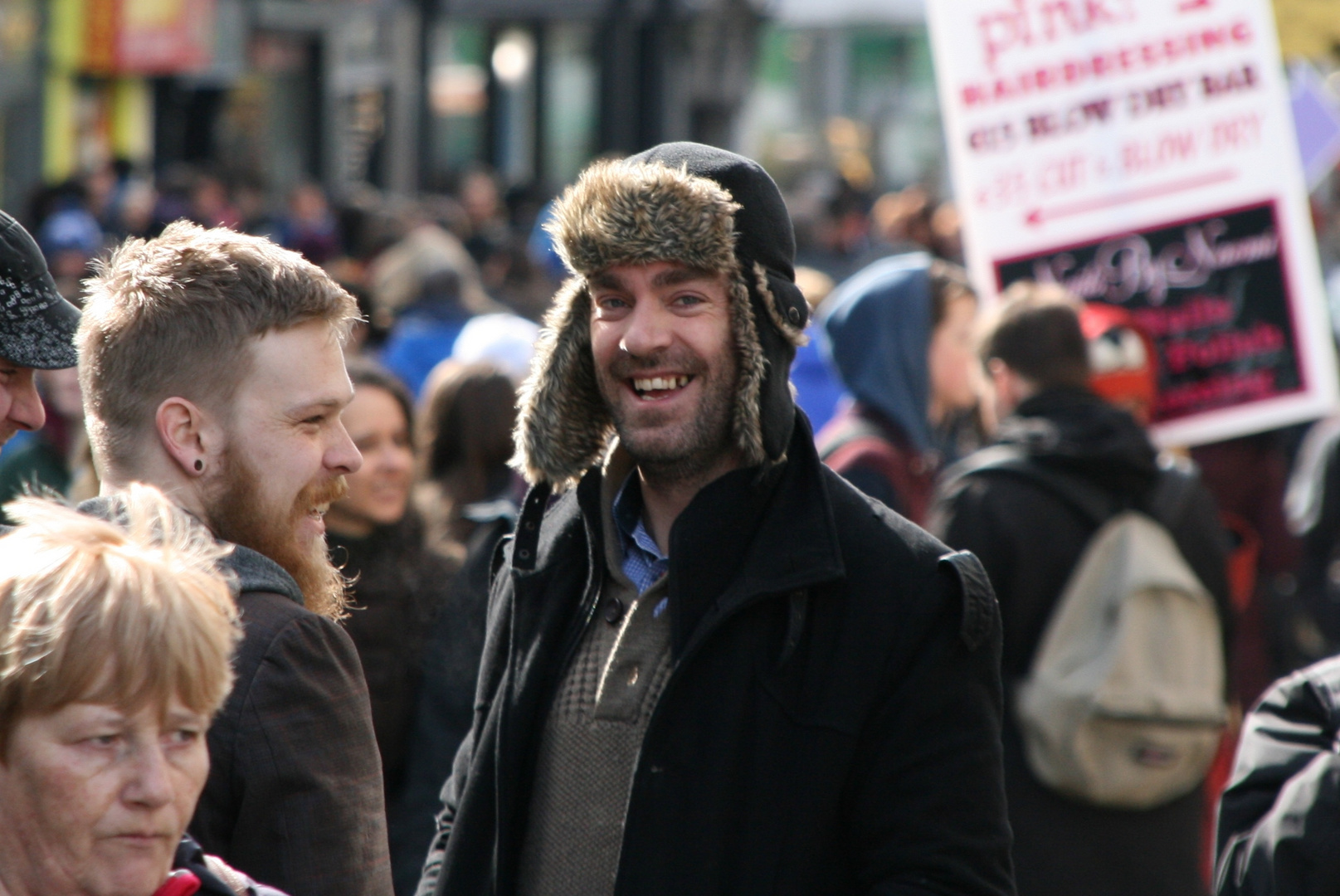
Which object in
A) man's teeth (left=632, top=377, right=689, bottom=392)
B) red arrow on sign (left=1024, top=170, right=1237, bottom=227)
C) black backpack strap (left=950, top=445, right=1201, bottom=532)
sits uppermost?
red arrow on sign (left=1024, top=170, right=1237, bottom=227)

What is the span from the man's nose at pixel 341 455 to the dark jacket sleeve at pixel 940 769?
78cm

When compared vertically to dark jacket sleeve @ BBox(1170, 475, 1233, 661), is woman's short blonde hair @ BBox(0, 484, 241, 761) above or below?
above

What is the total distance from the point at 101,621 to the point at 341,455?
0.65 metres

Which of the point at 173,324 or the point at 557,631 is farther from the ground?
the point at 173,324

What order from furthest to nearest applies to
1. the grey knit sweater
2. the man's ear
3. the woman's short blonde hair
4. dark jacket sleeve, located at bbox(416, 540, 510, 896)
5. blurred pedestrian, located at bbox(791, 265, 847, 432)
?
1. blurred pedestrian, located at bbox(791, 265, 847, 432)
2. dark jacket sleeve, located at bbox(416, 540, 510, 896)
3. the grey knit sweater
4. the man's ear
5. the woman's short blonde hair

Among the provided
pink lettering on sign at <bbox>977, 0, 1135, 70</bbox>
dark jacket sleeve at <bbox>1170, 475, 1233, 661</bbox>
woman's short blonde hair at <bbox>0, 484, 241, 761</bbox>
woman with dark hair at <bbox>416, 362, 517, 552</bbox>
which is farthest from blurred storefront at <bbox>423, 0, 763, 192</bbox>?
woman's short blonde hair at <bbox>0, 484, 241, 761</bbox>

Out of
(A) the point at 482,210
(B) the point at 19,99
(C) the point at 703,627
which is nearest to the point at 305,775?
(C) the point at 703,627

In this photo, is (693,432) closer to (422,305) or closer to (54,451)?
(54,451)

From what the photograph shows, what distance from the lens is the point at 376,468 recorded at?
401cm

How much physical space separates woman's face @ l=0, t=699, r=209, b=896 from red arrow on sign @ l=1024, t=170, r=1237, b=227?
3918 millimetres

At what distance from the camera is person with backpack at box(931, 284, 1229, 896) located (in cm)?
388

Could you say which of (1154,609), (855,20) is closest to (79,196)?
(1154,609)

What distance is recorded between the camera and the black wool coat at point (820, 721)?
2250 millimetres

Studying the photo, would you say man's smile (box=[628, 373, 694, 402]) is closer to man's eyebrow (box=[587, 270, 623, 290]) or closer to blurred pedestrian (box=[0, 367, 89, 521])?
man's eyebrow (box=[587, 270, 623, 290])
